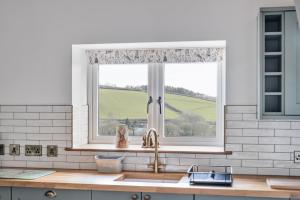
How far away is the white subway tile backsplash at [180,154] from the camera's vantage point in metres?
3.16

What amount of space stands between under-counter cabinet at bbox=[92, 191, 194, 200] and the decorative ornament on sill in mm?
715

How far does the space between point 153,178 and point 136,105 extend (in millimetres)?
755

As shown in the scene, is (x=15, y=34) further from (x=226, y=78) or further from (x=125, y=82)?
(x=226, y=78)

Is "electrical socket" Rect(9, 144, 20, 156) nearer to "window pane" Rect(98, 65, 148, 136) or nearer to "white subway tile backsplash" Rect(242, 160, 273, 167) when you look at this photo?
"window pane" Rect(98, 65, 148, 136)

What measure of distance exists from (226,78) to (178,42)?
0.48 meters

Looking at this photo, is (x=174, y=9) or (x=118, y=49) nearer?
(x=174, y=9)

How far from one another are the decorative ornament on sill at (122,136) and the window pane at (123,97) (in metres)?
0.19

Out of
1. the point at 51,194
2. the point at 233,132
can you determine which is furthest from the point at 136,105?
the point at 51,194

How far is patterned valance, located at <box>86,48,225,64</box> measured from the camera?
3.53 metres

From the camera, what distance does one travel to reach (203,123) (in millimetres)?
3617

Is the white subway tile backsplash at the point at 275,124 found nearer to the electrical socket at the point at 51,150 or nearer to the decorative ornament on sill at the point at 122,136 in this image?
the decorative ornament on sill at the point at 122,136

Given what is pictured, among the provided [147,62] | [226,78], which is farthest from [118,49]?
[226,78]

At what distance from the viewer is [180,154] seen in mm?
3311

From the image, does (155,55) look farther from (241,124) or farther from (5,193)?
(5,193)
